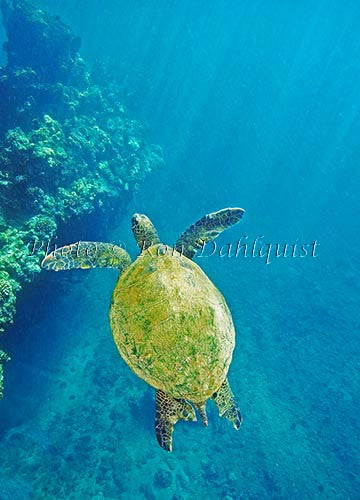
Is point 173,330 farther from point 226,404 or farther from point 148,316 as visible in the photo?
point 226,404

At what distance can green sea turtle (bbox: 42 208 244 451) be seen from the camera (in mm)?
2803

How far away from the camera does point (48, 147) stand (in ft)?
28.5

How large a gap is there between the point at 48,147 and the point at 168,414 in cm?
793

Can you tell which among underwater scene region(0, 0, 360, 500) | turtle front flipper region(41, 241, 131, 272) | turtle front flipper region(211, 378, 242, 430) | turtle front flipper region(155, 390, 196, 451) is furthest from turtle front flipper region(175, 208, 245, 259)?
turtle front flipper region(155, 390, 196, 451)

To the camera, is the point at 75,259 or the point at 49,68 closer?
the point at 75,259

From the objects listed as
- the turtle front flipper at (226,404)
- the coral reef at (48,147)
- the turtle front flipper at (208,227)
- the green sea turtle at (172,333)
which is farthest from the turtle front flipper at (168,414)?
the coral reef at (48,147)

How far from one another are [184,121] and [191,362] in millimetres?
27106

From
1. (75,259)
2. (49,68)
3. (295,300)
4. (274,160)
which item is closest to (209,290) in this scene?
(75,259)

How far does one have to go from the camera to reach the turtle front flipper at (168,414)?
3502 mm

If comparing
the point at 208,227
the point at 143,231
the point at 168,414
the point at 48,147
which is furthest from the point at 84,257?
the point at 48,147

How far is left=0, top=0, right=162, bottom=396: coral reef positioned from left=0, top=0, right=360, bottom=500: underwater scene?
0.18ft

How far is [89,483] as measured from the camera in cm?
743

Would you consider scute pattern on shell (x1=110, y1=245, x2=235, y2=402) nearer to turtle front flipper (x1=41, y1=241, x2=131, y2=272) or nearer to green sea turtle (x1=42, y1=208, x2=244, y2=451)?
green sea turtle (x1=42, y1=208, x2=244, y2=451)

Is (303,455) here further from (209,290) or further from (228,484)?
(209,290)
